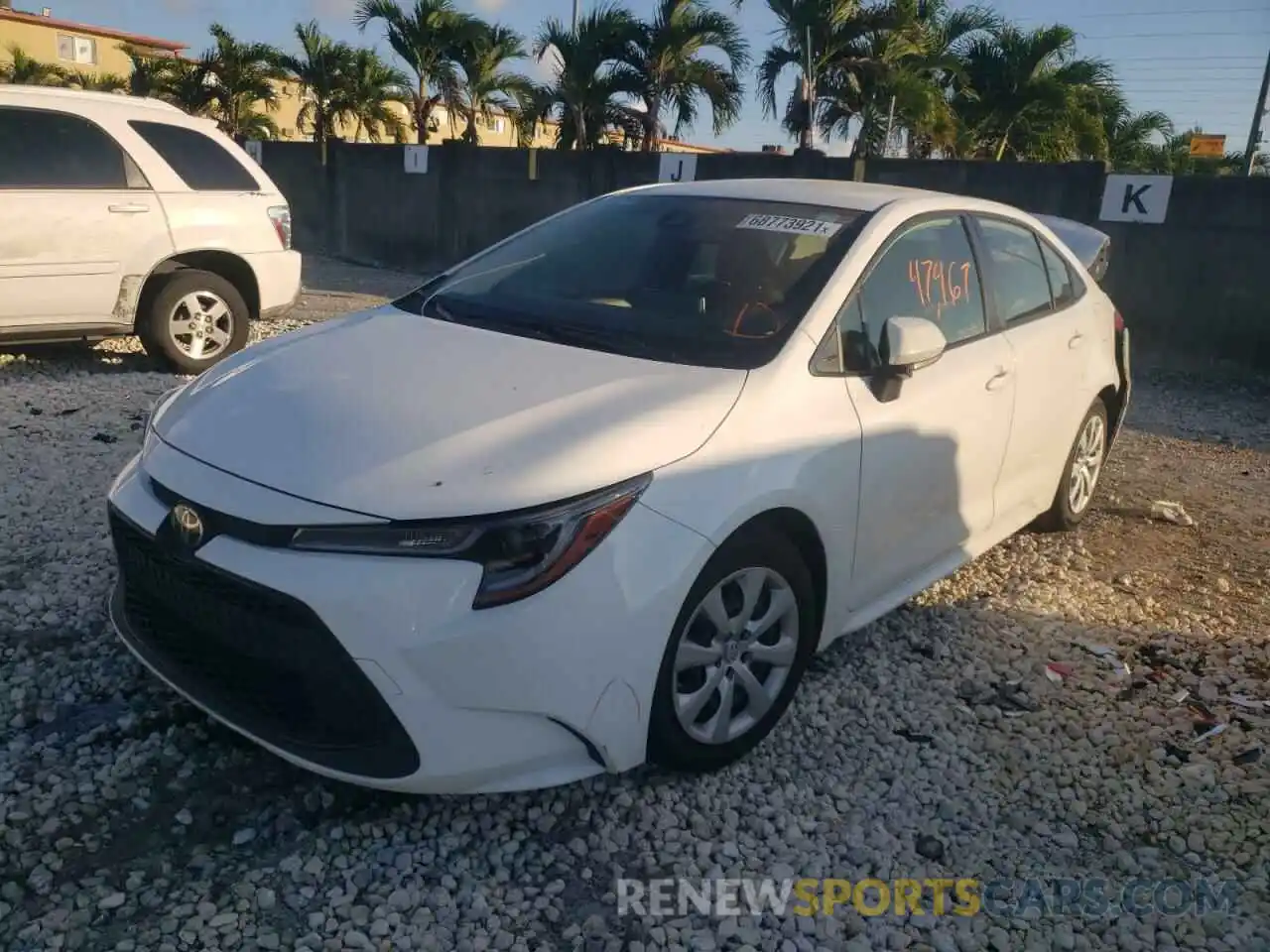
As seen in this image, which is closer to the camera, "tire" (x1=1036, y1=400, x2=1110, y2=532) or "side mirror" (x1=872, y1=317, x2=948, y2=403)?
"side mirror" (x1=872, y1=317, x2=948, y2=403)

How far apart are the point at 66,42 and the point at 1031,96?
147 feet

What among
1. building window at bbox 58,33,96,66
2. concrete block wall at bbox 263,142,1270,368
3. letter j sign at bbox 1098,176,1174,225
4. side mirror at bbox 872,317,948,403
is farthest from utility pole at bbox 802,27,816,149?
building window at bbox 58,33,96,66

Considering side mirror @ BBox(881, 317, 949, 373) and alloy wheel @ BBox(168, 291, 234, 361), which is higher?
side mirror @ BBox(881, 317, 949, 373)

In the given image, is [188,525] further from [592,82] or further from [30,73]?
[30,73]

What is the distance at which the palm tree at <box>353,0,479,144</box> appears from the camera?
2233cm

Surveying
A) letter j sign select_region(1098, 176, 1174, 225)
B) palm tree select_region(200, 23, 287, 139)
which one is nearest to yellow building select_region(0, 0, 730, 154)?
palm tree select_region(200, 23, 287, 139)

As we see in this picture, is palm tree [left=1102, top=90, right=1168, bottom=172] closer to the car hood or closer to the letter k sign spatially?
the letter k sign

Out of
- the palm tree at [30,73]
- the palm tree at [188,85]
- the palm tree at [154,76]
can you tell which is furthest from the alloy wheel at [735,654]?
the palm tree at [30,73]

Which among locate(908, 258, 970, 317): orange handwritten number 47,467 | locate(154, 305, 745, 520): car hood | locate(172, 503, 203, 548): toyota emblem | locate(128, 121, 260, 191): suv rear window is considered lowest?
locate(172, 503, 203, 548): toyota emblem

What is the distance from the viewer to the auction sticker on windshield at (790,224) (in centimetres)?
370

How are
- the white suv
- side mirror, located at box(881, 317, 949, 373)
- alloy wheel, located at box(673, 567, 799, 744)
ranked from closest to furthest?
alloy wheel, located at box(673, 567, 799, 744) < side mirror, located at box(881, 317, 949, 373) < the white suv

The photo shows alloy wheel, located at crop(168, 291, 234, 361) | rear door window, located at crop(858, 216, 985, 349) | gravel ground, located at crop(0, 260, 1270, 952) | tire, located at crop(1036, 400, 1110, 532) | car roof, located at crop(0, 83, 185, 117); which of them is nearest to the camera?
gravel ground, located at crop(0, 260, 1270, 952)

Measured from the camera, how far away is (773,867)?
9.06 feet

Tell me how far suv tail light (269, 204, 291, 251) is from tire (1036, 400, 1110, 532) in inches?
222
